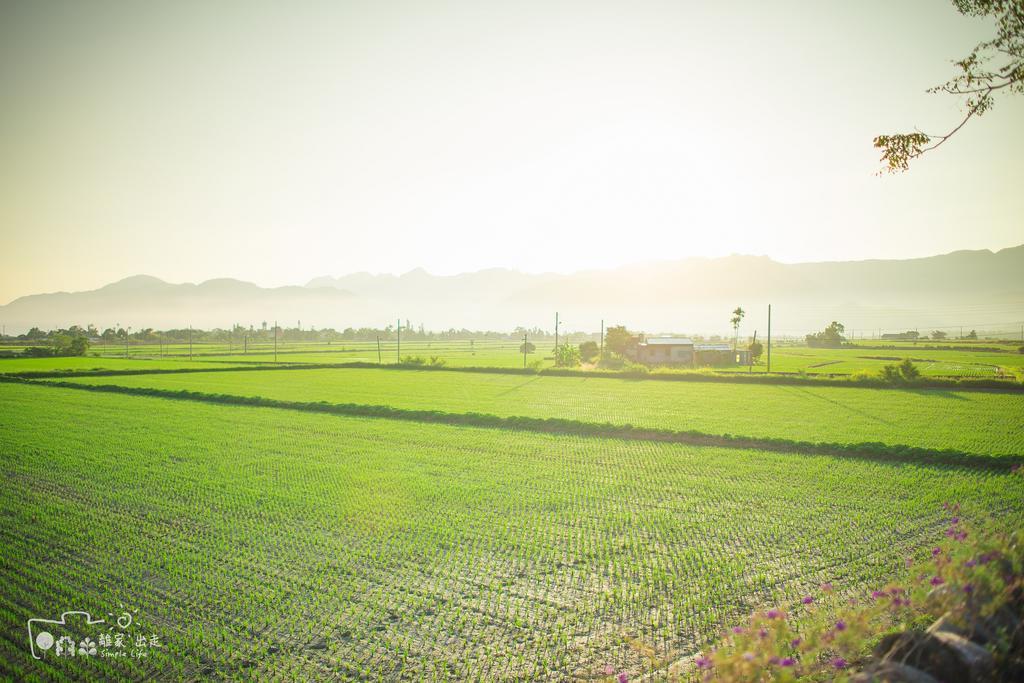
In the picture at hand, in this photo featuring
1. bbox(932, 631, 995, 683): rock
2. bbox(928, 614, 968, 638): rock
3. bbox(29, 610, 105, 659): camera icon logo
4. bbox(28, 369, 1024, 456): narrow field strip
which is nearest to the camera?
bbox(932, 631, 995, 683): rock

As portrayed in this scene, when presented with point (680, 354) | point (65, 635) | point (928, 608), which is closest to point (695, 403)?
point (928, 608)

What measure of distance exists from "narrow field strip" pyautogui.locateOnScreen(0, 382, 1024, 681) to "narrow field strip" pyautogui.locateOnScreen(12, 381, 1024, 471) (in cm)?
126

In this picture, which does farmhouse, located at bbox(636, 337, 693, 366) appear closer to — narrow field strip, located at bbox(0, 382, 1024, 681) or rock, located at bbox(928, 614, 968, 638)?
narrow field strip, located at bbox(0, 382, 1024, 681)

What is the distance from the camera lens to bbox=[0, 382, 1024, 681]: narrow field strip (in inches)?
235

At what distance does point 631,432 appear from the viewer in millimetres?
20047

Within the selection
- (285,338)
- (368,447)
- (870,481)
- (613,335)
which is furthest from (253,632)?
(285,338)

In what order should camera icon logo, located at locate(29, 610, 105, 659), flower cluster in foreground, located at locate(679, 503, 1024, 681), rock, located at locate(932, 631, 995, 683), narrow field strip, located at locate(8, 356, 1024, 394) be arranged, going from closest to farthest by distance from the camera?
rock, located at locate(932, 631, 995, 683) → flower cluster in foreground, located at locate(679, 503, 1024, 681) → camera icon logo, located at locate(29, 610, 105, 659) → narrow field strip, located at locate(8, 356, 1024, 394)

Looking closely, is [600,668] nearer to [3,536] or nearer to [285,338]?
[3,536]

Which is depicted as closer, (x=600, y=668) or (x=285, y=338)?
(x=600, y=668)

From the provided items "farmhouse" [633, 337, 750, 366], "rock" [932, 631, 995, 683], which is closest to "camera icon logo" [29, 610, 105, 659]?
"rock" [932, 631, 995, 683]

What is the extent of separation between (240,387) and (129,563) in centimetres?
3008

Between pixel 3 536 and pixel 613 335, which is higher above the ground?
pixel 613 335

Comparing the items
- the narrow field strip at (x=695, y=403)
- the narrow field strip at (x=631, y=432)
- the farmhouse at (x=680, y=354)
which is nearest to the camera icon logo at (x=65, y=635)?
the narrow field strip at (x=631, y=432)

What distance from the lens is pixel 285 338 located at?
501 feet
